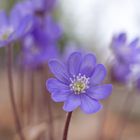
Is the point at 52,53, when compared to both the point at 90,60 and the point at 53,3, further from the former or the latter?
the point at 90,60

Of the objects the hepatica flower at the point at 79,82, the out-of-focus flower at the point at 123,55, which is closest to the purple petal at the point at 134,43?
the out-of-focus flower at the point at 123,55

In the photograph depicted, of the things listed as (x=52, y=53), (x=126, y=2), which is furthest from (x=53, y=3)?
(x=126, y=2)

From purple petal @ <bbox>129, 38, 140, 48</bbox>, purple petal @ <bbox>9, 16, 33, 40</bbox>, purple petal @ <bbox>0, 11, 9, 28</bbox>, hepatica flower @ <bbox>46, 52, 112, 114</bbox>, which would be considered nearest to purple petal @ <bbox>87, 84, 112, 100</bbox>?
hepatica flower @ <bbox>46, 52, 112, 114</bbox>

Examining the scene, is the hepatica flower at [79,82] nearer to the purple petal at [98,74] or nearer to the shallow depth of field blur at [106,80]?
the purple petal at [98,74]

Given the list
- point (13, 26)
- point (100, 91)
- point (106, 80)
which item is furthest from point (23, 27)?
point (106, 80)

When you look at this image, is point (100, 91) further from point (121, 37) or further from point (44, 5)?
point (44, 5)

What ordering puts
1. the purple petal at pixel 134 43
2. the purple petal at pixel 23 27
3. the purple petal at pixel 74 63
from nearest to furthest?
1. the purple petal at pixel 74 63
2. the purple petal at pixel 23 27
3. the purple petal at pixel 134 43
